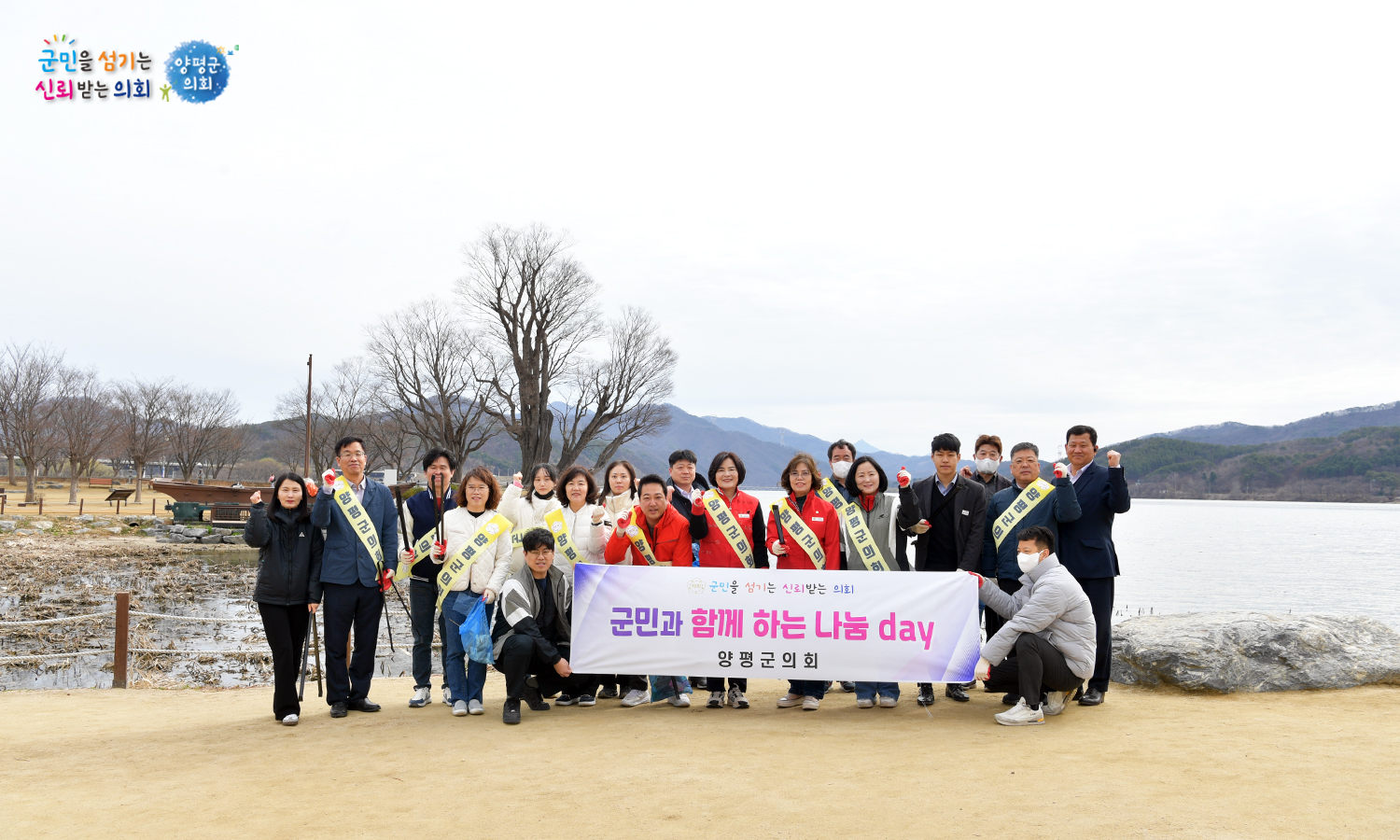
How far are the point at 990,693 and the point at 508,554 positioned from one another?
4.12 metres

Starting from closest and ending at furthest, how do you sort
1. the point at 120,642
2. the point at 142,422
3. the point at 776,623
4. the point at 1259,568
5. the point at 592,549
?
the point at 776,623
the point at 592,549
the point at 120,642
the point at 1259,568
the point at 142,422

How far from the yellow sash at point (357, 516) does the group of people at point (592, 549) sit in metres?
0.01

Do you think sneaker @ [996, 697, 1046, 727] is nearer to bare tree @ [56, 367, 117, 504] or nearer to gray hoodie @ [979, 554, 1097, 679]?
gray hoodie @ [979, 554, 1097, 679]

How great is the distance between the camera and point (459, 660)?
599 centimetres

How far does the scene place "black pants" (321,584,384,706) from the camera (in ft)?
19.4

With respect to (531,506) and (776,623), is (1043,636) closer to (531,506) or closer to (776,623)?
(776,623)

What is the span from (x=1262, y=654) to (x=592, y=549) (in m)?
5.66

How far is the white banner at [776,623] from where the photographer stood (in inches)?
226

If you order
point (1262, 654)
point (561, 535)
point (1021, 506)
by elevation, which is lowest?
point (1262, 654)

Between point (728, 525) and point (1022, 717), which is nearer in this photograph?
point (1022, 717)

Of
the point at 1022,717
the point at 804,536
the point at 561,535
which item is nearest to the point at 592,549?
the point at 561,535

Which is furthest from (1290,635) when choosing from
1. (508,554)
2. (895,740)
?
(508,554)

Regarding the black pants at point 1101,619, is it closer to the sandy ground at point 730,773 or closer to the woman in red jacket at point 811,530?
the sandy ground at point 730,773

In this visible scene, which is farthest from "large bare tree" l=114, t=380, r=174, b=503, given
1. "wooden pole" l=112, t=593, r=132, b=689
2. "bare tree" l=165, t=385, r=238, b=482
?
"wooden pole" l=112, t=593, r=132, b=689
